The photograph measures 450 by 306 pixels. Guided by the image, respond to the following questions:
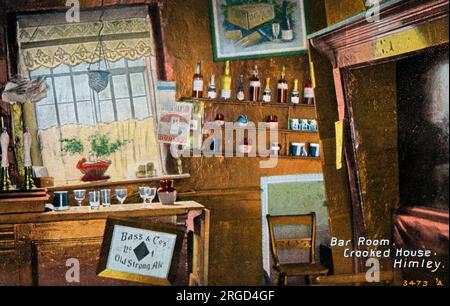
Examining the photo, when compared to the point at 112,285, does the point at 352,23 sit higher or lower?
higher

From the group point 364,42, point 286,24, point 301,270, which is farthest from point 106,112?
point 364,42

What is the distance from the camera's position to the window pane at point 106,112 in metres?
3.89

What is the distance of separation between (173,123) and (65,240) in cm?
111

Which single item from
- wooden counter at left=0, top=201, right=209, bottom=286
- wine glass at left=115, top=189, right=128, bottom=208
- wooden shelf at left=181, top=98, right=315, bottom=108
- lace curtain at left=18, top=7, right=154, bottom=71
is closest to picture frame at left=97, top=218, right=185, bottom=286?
wooden counter at left=0, top=201, right=209, bottom=286

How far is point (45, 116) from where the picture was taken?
3846mm

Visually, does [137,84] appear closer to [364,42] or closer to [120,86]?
[120,86]

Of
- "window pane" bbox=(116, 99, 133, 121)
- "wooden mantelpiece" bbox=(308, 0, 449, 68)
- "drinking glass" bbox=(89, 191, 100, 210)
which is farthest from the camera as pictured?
"window pane" bbox=(116, 99, 133, 121)

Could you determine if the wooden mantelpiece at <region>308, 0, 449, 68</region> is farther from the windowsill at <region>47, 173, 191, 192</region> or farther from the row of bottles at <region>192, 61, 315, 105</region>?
the windowsill at <region>47, 173, 191, 192</region>

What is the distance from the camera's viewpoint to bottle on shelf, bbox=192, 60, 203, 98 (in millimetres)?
3936

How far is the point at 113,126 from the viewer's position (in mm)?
3904

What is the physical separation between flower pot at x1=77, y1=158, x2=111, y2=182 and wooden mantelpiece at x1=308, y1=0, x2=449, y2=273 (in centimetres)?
162

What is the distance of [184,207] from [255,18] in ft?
4.83
